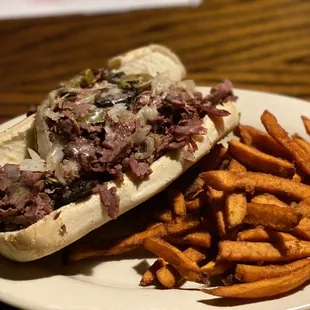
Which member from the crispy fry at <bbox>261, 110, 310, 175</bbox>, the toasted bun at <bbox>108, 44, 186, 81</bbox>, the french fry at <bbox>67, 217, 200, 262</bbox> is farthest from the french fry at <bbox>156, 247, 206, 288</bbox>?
the toasted bun at <bbox>108, 44, 186, 81</bbox>

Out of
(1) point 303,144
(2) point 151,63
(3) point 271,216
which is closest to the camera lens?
(3) point 271,216

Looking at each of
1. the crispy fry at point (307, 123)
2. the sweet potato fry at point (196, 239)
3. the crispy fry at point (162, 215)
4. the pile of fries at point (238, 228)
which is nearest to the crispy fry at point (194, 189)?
the pile of fries at point (238, 228)

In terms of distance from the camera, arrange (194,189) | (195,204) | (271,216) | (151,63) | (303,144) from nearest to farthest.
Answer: (271,216), (195,204), (194,189), (303,144), (151,63)

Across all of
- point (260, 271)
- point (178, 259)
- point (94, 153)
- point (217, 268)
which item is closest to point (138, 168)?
point (94, 153)

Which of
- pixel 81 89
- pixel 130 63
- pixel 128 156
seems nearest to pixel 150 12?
pixel 130 63

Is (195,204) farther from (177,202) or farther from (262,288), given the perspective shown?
(262,288)

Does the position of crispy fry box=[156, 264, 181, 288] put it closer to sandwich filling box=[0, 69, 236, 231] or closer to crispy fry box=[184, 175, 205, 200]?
sandwich filling box=[0, 69, 236, 231]

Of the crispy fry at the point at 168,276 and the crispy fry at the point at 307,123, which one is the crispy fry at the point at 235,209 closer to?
the crispy fry at the point at 168,276
